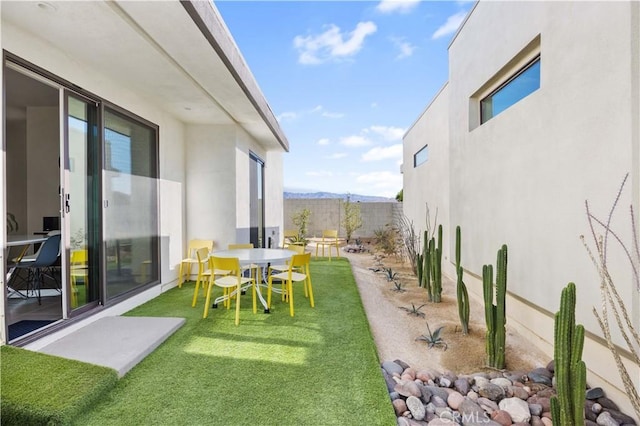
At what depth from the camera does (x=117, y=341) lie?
128 inches

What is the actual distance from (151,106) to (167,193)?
1419mm

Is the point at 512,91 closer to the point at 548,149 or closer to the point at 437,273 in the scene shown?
the point at 548,149

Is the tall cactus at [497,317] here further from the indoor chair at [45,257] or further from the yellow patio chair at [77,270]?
the indoor chair at [45,257]

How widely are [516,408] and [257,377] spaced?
191cm

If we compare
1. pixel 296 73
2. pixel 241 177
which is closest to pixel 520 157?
pixel 241 177

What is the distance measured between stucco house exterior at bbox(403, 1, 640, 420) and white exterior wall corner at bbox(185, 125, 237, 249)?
405cm

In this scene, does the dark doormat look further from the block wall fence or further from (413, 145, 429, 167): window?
the block wall fence

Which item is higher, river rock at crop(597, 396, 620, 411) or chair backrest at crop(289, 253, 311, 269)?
chair backrest at crop(289, 253, 311, 269)

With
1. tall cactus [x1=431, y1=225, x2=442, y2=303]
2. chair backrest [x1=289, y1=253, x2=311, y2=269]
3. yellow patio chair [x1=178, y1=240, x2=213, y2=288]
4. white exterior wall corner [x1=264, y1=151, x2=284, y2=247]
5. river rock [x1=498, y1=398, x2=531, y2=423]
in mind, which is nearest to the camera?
river rock [x1=498, y1=398, x2=531, y2=423]

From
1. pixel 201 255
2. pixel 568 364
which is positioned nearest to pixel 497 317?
pixel 568 364

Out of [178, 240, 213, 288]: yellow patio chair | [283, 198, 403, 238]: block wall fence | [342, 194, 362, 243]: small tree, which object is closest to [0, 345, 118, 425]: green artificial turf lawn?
[178, 240, 213, 288]: yellow patio chair

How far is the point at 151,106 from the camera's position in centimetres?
522

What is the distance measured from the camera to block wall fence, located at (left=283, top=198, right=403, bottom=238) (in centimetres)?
1391

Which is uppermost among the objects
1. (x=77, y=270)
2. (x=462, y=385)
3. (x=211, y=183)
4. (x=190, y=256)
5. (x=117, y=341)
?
(x=211, y=183)
